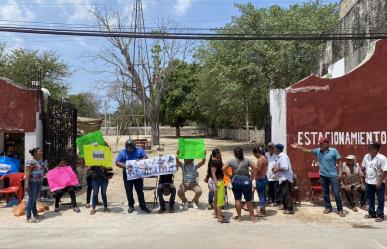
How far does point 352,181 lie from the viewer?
11.9 m

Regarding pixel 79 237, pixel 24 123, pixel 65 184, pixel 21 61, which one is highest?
pixel 21 61

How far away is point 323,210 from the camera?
11.7 meters

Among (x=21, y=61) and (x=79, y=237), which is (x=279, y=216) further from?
(x=21, y=61)

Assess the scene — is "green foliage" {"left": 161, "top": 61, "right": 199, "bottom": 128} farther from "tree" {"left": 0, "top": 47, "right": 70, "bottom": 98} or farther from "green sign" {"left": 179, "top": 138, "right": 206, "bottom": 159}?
"green sign" {"left": 179, "top": 138, "right": 206, "bottom": 159}

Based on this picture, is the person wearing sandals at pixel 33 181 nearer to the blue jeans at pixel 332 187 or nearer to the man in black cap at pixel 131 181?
the man in black cap at pixel 131 181

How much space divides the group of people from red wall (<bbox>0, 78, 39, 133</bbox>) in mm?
2175

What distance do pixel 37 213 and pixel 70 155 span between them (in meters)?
5.12

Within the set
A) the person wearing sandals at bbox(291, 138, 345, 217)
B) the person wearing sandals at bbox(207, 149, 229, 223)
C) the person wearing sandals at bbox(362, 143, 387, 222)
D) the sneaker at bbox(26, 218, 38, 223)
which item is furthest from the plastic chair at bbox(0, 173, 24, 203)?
the person wearing sandals at bbox(362, 143, 387, 222)

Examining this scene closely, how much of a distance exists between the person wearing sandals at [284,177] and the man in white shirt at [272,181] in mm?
161

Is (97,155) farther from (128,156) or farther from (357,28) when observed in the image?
(357,28)

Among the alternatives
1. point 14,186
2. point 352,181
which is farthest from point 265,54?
point 14,186

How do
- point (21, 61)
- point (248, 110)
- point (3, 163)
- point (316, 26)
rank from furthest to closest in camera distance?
point (21, 61), point (248, 110), point (316, 26), point (3, 163)

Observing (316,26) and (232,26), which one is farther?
(232,26)

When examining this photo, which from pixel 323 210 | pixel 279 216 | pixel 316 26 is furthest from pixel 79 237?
pixel 316 26
